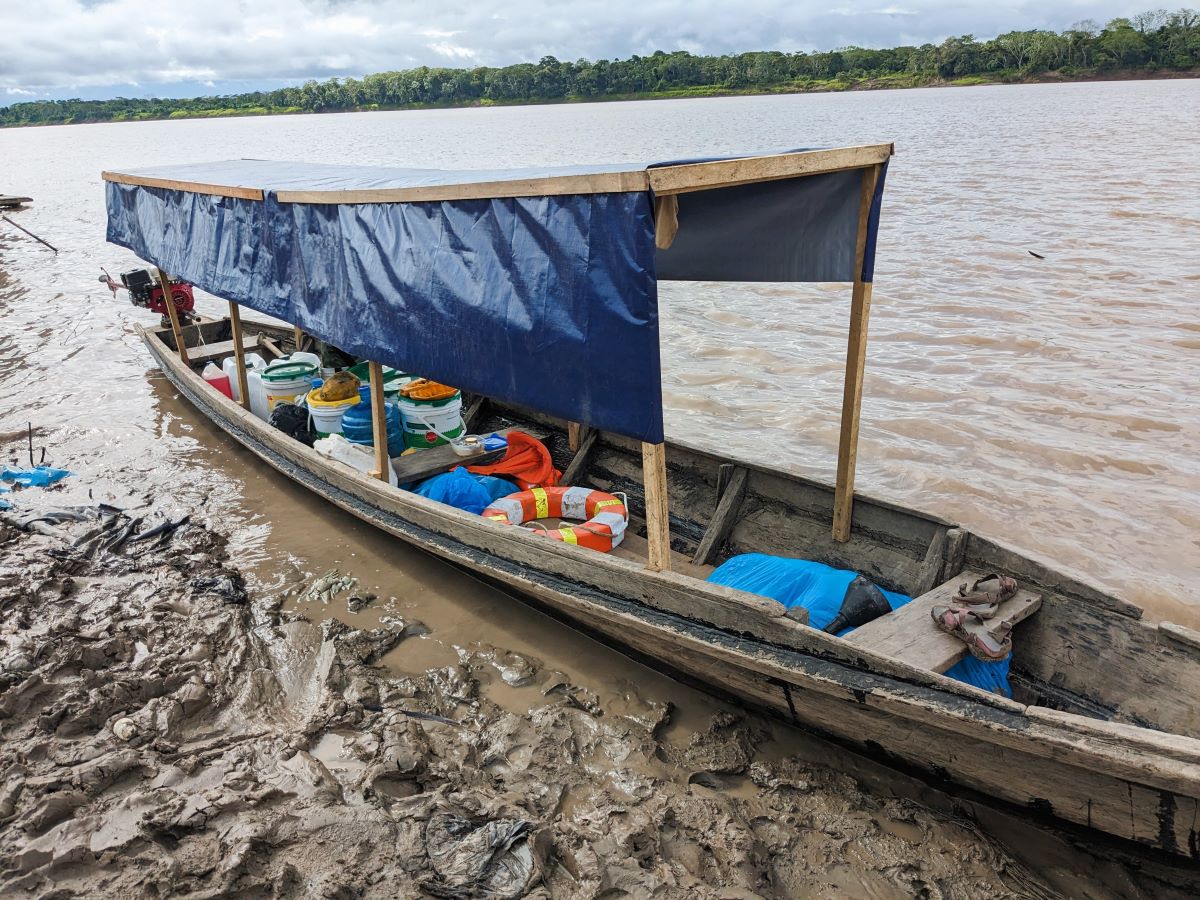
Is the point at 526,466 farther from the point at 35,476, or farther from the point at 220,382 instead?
the point at 35,476

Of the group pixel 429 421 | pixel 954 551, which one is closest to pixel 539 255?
pixel 954 551

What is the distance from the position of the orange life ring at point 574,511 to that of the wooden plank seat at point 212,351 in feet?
17.7

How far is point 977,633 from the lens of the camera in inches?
141

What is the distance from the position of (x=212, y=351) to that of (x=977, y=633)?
29.4 ft

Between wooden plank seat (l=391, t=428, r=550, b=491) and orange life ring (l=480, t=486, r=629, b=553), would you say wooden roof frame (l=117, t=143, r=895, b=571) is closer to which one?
wooden plank seat (l=391, t=428, r=550, b=491)

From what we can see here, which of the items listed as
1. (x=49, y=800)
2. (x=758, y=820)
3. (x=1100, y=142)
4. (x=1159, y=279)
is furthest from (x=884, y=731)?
(x=1100, y=142)

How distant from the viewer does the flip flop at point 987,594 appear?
368cm

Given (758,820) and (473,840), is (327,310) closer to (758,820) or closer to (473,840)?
(473,840)

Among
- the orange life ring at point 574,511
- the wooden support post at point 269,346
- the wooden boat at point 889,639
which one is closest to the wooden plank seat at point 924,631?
the wooden boat at point 889,639

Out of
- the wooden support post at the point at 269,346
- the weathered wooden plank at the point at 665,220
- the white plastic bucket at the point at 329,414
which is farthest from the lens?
the wooden support post at the point at 269,346

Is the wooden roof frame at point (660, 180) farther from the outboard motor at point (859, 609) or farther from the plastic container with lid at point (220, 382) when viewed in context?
the plastic container with lid at point (220, 382)

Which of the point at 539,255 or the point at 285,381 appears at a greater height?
the point at 539,255

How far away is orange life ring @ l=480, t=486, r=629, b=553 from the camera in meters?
5.19

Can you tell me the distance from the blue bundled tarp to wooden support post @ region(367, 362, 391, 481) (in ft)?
8.42
